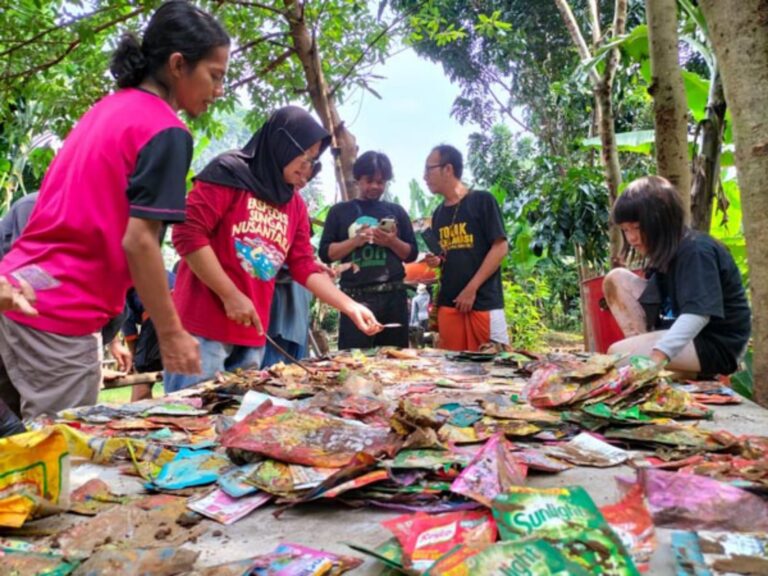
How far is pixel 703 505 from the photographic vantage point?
34.6 inches

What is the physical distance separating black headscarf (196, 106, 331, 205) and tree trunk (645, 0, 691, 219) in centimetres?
166

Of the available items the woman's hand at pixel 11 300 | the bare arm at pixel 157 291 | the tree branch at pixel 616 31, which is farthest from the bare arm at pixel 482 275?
the woman's hand at pixel 11 300

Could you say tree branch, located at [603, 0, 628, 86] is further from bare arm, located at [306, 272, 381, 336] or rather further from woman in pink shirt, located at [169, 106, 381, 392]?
bare arm, located at [306, 272, 381, 336]

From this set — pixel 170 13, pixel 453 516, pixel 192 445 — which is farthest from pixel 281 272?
pixel 453 516

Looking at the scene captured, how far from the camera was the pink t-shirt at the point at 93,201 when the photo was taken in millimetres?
1459

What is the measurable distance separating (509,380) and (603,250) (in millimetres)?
4269

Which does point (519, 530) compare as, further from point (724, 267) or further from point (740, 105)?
point (724, 267)

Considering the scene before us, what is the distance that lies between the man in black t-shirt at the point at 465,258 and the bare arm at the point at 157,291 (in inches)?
81.3

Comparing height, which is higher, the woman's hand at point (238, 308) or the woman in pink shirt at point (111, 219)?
the woman in pink shirt at point (111, 219)

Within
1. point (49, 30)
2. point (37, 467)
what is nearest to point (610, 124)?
point (49, 30)

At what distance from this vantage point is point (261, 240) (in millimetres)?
2320

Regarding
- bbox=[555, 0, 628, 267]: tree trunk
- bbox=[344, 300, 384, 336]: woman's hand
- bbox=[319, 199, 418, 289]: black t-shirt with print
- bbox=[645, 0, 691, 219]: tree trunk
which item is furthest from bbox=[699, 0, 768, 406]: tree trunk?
bbox=[555, 0, 628, 267]: tree trunk

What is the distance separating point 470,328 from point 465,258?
390mm

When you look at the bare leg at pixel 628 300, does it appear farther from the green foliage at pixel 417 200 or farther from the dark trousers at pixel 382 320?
the green foliage at pixel 417 200
